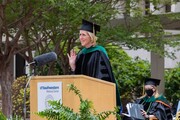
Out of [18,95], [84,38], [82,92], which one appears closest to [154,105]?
[84,38]

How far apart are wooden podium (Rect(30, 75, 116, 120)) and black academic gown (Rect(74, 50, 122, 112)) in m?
0.75

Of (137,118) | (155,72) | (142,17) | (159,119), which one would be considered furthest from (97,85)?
(155,72)

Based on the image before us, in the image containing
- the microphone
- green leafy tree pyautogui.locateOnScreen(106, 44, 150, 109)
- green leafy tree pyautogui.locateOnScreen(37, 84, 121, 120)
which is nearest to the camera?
green leafy tree pyautogui.locateOnScreen(37, 84, 121, 120)

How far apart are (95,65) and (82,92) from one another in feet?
4.08

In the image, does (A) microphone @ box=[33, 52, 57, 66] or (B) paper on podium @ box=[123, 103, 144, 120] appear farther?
(B) paper on podium @ box=[123, 103, 144, 120]

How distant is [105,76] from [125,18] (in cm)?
1099

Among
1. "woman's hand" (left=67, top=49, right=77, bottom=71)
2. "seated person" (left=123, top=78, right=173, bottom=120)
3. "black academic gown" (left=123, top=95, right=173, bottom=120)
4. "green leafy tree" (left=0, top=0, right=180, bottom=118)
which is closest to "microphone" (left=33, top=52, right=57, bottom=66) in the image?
"woman's hand" (left=67, top=49, right=77, bottom=71)

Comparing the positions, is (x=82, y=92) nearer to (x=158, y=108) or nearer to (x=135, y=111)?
(x=135, y=111)

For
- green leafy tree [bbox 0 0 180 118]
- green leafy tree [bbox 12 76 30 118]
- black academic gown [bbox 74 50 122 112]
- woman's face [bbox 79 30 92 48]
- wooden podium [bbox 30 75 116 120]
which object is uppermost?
green leafy tree [bbox 0 0 180 118]

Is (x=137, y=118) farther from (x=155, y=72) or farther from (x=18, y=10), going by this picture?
(x=155, y=72)

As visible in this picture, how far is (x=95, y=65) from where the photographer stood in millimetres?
6570

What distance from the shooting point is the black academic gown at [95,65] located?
21.4ft

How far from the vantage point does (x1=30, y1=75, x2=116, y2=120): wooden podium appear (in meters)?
5.36

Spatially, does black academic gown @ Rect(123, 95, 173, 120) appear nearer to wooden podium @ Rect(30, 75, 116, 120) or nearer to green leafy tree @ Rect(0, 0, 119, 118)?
green leafy tree @ Rect(0, 0, 119, 118)
